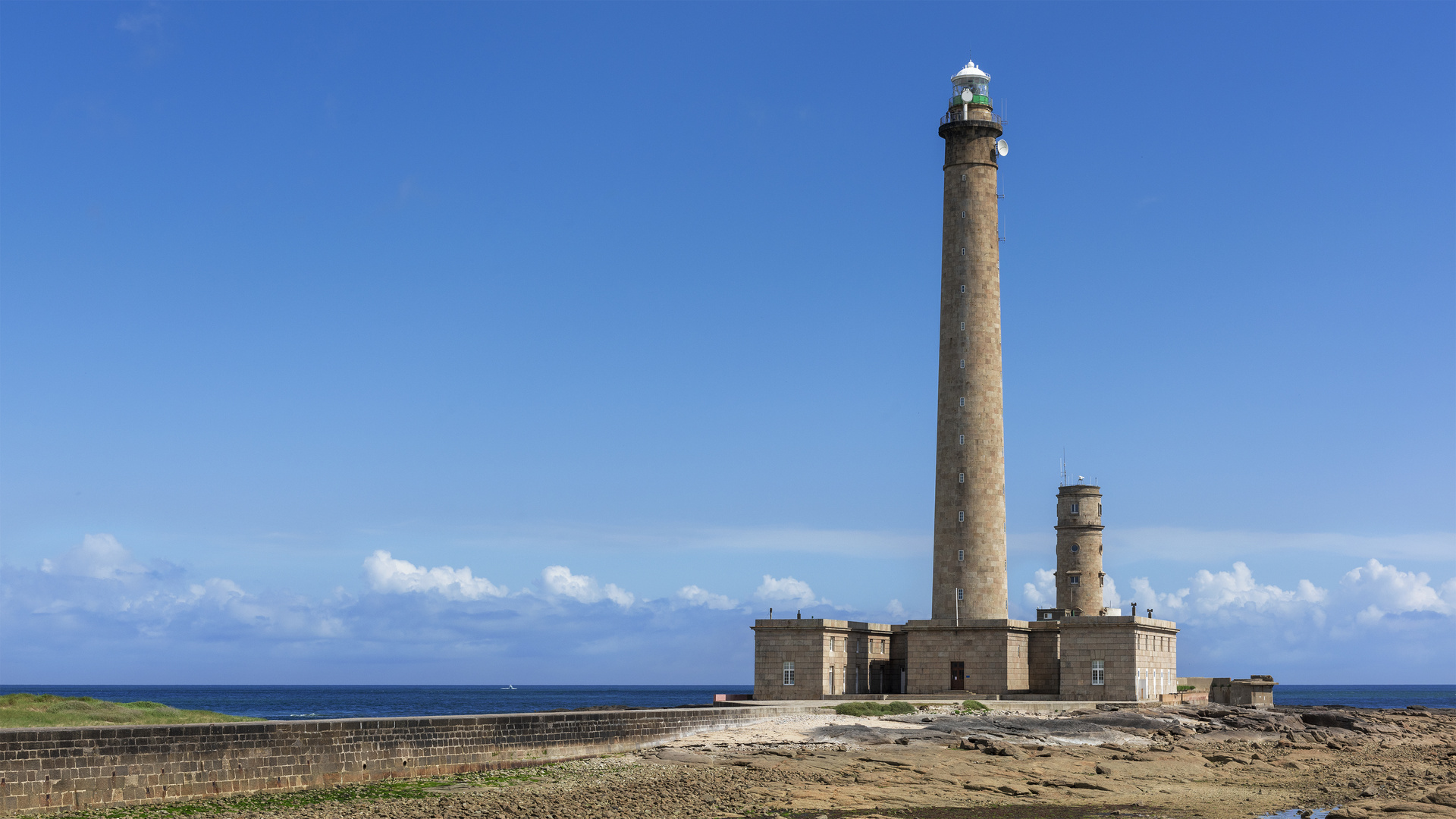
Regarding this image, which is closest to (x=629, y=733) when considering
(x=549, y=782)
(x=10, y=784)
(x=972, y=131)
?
(x=549, y=782)

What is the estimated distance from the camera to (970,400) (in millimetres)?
53656

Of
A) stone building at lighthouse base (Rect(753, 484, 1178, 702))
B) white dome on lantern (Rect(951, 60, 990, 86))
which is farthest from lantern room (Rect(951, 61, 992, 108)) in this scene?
stone building at lighthouse base (Rect(753, 484, 1178, 702))

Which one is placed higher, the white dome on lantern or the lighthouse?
the white dome on lantern

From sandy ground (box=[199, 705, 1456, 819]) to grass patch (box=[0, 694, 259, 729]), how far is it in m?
13.0

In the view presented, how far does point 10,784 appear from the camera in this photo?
70.8ft

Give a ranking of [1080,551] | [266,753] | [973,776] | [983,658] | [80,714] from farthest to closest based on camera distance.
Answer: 1. [1080,551]
2. [983,658]
3. [80,714]
4. [973,776]
5. [266,753]

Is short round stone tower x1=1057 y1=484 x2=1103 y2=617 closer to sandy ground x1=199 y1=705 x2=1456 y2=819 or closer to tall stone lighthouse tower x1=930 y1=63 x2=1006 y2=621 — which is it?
tall stone lighthouse tower x1=930 y1=63 x2=1006 y2=621

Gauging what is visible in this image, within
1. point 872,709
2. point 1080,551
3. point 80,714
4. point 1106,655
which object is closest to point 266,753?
point 872,709

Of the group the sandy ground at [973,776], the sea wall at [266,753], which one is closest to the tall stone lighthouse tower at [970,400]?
the sandy ground at [973,776]

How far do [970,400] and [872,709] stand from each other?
51.4 feet

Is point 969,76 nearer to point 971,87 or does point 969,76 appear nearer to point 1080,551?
point 971,87

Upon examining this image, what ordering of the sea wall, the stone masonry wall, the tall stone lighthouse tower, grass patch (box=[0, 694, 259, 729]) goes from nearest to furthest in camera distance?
the sea wall → grass patch (box=[0, 694, 259, 729]) → the stone masonry wall → the tall stone lighthouse tower

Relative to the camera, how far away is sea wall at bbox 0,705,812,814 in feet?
72.8

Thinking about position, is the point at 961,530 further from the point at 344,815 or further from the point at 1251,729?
the point at 344,815
